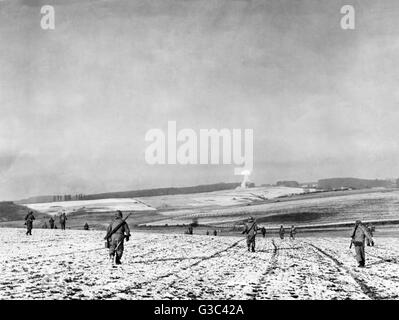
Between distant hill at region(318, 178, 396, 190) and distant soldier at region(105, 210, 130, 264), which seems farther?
distant hill at region(318, 178, 396, 190)

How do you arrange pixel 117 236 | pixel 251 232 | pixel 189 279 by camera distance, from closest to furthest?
1. pixel 189 279
2. pixel 117 236
3. pixel 251 232

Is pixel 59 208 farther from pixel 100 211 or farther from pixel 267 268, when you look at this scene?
pixel 267 268

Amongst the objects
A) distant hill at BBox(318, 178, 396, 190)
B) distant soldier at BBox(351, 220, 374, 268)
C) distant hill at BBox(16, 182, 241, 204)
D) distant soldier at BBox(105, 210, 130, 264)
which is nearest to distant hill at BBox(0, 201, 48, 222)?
distant hill at BBox(16, 182, 241, 204)

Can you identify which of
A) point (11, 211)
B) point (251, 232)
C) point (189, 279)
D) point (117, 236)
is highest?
point (117, 236)

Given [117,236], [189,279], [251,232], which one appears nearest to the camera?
[189,279]

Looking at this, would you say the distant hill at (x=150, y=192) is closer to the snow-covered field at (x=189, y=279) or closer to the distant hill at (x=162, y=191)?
the distant hill at (x=162, y=191)

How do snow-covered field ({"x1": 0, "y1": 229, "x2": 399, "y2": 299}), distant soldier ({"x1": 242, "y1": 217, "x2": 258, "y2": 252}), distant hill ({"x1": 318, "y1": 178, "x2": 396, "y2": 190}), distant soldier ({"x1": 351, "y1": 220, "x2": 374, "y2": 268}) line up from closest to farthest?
snow-covered field ({"x1": 0, "y1": 229, "x2": 399, "y2": 299})
distant soldier ({"x1": 351, "y1": 220, "x2": 374, "y2": 268})
distant soldier ({"x1": 242, "y1": 217, "x2": 258, "y2": 252})
distant hill ({"x1": 318, "y1": 178, "x2": 396, "y2": 190})

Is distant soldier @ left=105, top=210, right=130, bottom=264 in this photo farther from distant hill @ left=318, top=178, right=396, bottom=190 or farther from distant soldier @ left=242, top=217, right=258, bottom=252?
distant hill @ left=318, top=178, right=396, bottom=190

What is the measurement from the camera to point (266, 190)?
62219 mm

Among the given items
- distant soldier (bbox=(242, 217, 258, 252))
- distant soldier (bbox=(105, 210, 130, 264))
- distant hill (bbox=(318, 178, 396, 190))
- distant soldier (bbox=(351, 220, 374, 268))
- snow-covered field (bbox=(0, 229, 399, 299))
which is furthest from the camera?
distant hill (bbox=(318, 178, 396, 190))

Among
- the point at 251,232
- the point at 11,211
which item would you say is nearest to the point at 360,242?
the point at 251,232

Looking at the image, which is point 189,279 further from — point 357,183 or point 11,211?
point 11,211
